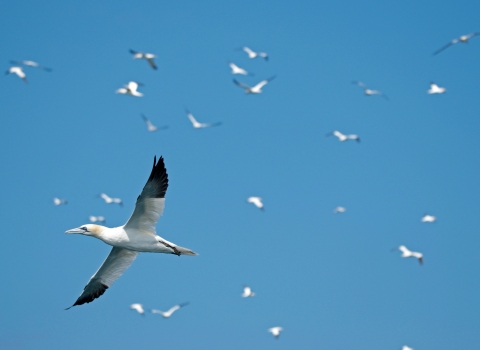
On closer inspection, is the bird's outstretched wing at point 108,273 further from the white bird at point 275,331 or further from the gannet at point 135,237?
the white bird at point 275,331

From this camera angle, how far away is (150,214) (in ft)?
62.0

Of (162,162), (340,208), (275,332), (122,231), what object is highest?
(162,162)

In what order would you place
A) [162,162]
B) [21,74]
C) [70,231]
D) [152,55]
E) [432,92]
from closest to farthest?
[162,162]
[70,231]
[152,55]
[21,74]
[432,92]

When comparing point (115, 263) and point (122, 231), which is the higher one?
point (122, 231)

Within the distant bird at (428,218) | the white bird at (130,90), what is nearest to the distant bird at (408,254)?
the distant bird at (428,218)

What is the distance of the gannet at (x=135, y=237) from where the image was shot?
18531mm

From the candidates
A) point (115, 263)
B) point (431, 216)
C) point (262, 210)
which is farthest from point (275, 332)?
point (115, 263)

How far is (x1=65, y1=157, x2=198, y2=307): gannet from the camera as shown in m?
18.5

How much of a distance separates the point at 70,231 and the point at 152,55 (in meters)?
10.0

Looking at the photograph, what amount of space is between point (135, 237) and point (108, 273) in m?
2.66

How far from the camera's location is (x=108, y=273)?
21.5m

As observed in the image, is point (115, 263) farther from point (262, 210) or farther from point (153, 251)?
point (262, 210)

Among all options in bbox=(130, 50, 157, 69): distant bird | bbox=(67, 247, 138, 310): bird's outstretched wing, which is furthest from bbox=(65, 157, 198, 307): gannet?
bbox=(130, 50, 157, 69): distant bird

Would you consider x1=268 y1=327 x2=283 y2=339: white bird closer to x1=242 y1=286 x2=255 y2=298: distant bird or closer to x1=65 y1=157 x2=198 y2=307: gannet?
x1=242 y1=286 x2=255 y2=298: distant bird
